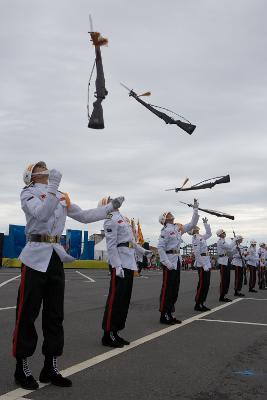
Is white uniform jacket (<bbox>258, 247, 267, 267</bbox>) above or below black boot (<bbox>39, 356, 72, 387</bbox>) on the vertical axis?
above

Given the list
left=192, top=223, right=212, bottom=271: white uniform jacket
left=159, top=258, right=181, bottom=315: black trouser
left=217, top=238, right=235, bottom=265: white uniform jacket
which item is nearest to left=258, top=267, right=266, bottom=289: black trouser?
left=217, top=238, right=235, bottom=265: white uniform jacket

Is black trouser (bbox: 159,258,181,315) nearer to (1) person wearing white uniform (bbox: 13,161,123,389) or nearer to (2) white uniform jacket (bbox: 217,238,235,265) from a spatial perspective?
(1) person wearing white uniform (bbox: 13,161,123,389)

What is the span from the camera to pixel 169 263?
866 centimetres

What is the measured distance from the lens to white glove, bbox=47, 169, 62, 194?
4219 millimetres

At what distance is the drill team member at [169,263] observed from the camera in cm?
853

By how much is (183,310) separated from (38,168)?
6938mm

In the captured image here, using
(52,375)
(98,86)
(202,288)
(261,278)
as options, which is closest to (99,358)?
(52,375)

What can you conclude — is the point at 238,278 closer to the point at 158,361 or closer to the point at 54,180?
the point at 158,361

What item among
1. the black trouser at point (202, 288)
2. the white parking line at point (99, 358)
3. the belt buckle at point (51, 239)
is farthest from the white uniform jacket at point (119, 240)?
the black trouser at point (202, 288)

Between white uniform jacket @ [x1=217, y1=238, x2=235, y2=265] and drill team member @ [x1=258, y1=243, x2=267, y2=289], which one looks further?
drill team member @ [x1=258, y1=243, x2=267, y2=289]

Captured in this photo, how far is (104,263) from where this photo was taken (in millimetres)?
38281

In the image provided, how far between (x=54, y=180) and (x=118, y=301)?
116 inches

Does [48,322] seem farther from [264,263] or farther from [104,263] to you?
[104,263]

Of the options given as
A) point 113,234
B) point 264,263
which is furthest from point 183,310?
point 264,263
